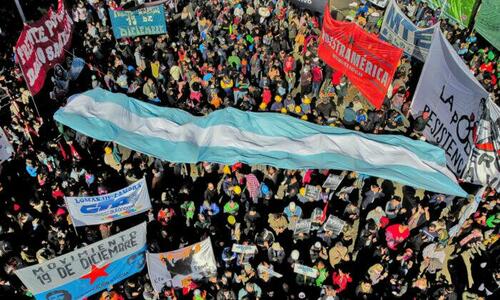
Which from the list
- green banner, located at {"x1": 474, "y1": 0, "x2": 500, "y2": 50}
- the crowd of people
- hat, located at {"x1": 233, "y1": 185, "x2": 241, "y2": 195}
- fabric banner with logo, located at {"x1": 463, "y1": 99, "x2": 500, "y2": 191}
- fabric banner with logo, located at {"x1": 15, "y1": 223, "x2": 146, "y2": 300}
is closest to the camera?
fabric banner with logo, located at {"x1": 15, "y1": 223, "x2": 146, "y2": 300}

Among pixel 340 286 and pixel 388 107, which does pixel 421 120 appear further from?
pixel 340 286

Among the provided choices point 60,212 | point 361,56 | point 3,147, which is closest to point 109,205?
point 60,212

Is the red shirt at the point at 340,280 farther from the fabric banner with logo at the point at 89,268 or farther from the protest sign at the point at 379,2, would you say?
the protest sign at the point at 379,2

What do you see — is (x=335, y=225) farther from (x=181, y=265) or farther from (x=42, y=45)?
(x=42, y=45)

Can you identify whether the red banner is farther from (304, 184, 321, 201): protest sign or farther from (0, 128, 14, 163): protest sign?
(0, 128, 14, 163): protest sign

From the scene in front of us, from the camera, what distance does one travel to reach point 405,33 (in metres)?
14.5

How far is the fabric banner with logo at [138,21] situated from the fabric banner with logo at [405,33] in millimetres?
7303

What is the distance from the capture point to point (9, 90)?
44.3 feet

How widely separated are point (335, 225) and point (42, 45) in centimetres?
815

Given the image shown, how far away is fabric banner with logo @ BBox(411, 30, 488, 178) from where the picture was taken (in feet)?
32.1

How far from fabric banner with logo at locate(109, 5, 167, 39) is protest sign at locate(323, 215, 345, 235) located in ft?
30.3

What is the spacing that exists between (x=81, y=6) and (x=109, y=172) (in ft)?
29.8

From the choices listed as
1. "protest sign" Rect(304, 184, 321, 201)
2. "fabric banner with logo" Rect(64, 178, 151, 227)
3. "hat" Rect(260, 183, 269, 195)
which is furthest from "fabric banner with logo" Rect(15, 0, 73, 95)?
"protest sign" Rect(304, 184, 321, 201)

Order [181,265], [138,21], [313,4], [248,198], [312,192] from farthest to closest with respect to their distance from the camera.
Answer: [313,4] → [138,21] → [248,198] → [312,192] → [181,265]
